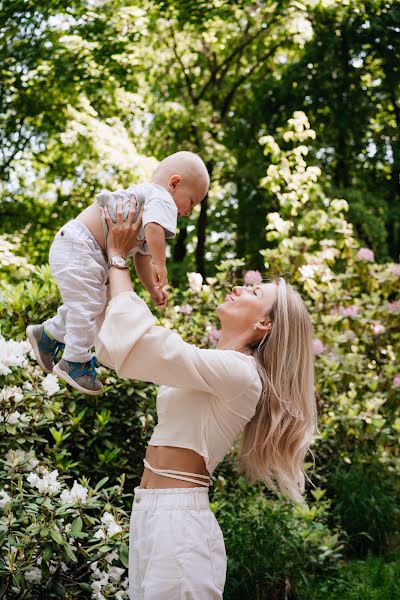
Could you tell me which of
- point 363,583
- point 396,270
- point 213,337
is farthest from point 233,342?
point 396,270

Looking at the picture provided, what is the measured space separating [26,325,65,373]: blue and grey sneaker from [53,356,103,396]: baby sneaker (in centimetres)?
13

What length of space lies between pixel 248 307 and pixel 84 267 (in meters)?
0.55

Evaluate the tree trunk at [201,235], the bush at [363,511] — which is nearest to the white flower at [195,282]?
the bush at [363,511]

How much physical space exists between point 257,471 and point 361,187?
1362 cm

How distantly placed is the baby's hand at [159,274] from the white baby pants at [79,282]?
7.2 inches

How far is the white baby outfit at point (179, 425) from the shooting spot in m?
1.98

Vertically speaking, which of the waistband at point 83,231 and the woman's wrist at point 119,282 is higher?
the waistband at point 83,231

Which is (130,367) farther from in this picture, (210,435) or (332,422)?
(332,422)

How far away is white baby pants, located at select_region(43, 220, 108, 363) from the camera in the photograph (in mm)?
2275

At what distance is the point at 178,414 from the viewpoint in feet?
7.04

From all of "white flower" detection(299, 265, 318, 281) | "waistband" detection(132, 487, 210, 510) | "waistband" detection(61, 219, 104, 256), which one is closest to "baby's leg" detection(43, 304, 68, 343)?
"waistband" detection(61, 219, 104, 256)

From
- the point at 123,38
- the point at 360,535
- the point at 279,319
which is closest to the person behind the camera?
the point at 279,319

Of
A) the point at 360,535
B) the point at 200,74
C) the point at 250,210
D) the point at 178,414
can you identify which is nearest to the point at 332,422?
the point at 360,535

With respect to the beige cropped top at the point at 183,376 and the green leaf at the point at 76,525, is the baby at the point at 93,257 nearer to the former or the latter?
the beige cropped top at the point at 183,376
